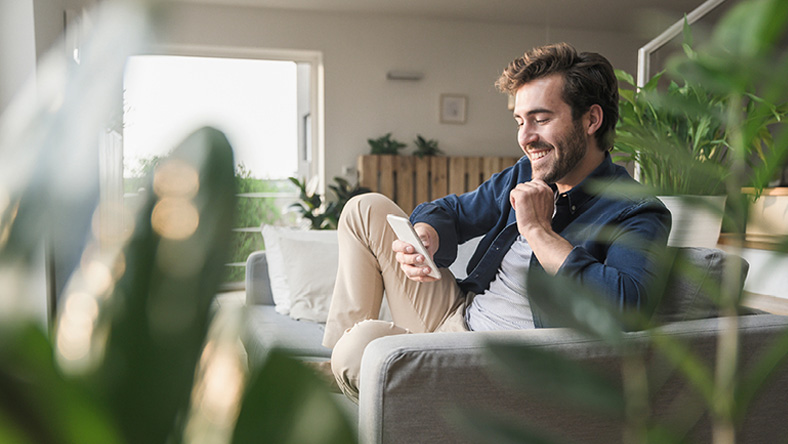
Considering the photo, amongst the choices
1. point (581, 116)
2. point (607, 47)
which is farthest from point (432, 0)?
point (581, 116)

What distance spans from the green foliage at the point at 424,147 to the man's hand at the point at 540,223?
4631 millimetres

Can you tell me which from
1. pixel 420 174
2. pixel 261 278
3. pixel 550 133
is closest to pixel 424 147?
pixel 420 174

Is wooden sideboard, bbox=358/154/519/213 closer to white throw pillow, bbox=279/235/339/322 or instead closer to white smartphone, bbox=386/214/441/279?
white throw pillow, bbox=279/235/339/322

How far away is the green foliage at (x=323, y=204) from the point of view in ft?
17.3

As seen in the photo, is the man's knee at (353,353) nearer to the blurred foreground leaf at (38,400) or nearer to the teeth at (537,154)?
the teeth at (537,154)

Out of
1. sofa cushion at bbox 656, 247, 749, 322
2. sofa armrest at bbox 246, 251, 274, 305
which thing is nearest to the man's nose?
sofa cushion at bbox 656, 247, 749, 322

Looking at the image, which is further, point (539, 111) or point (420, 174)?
point (420, 174)

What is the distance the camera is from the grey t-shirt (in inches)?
64.7

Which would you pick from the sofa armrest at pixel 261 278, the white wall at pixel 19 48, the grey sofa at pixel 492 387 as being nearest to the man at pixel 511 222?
the grey sofa at pixel 492 387

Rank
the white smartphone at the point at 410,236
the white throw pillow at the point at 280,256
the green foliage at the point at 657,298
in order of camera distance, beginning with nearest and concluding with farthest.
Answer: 1. the green foliage at the point at 657,298
2. the white smartphone at the point at 410,236
3. the white throw pillow at the point at 280,256

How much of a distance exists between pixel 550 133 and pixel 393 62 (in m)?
4.70

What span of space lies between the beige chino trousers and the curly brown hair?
1.97ft

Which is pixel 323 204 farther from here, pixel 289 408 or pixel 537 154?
pixel 289 408

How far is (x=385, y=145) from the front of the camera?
620cm
